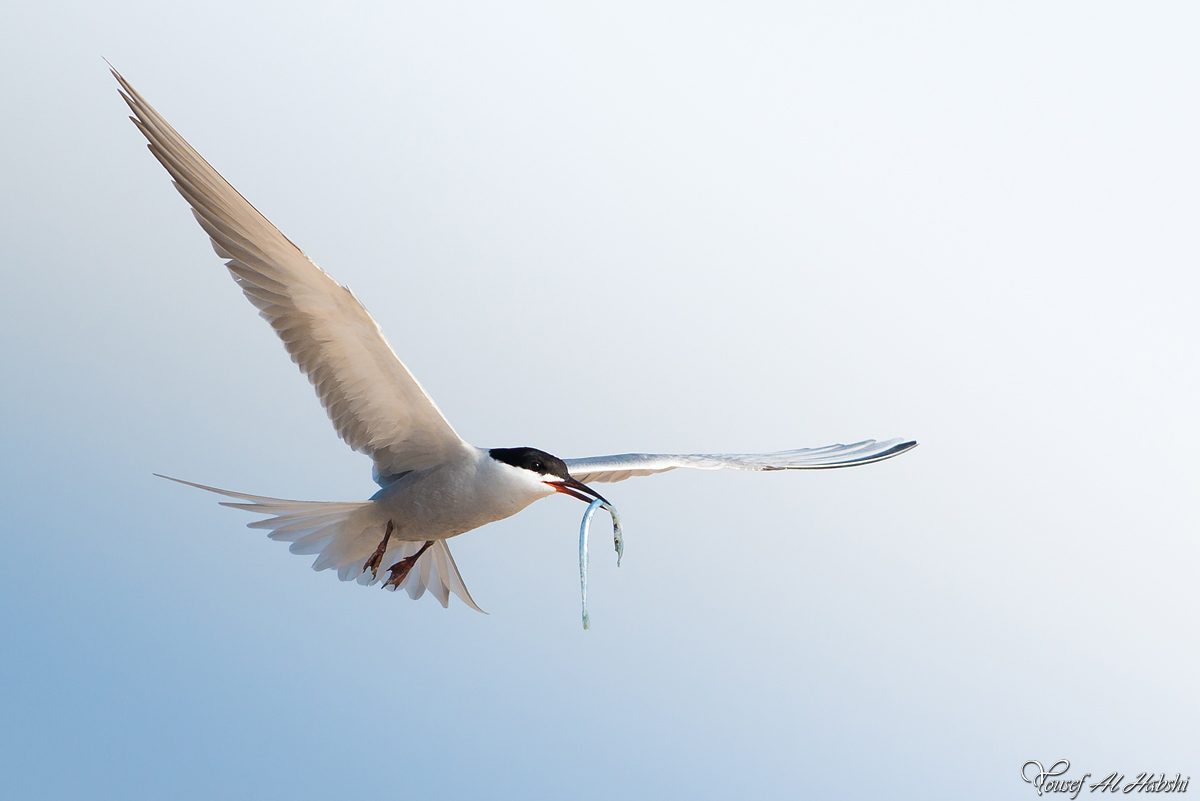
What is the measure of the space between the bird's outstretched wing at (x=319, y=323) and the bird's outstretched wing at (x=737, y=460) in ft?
2.30

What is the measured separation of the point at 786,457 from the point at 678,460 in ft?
2.86

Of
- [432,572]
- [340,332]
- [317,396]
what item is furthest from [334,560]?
[340,332]

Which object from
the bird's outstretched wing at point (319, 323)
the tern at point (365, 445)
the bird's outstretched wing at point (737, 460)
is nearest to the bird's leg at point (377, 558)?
the tern at point (365, 445)

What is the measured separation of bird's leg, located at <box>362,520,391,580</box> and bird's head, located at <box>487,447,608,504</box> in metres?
0.65

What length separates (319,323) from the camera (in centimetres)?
412

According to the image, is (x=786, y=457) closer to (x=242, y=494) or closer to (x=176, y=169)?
(x=242, y=494)

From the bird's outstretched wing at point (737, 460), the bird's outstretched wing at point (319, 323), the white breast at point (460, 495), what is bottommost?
the bird's outstretched wing at point (737, 460)

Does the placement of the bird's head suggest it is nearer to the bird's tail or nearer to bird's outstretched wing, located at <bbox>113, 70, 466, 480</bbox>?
bird's outstretched wing, located at <bbox>113, 70, 466, 480</bbox>

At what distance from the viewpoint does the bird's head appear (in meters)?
4.24

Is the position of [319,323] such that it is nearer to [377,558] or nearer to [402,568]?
[377,558]

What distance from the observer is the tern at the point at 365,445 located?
12.9 ft

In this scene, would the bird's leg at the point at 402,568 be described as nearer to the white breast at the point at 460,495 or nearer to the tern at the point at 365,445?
the tern at the point at 365,445

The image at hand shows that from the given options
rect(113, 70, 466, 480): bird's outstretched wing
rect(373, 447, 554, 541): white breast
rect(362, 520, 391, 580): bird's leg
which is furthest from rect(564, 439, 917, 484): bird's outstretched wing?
rect(362, 520, 391, 580): bird's leg

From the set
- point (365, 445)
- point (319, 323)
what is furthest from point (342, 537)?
point (319, 323)
